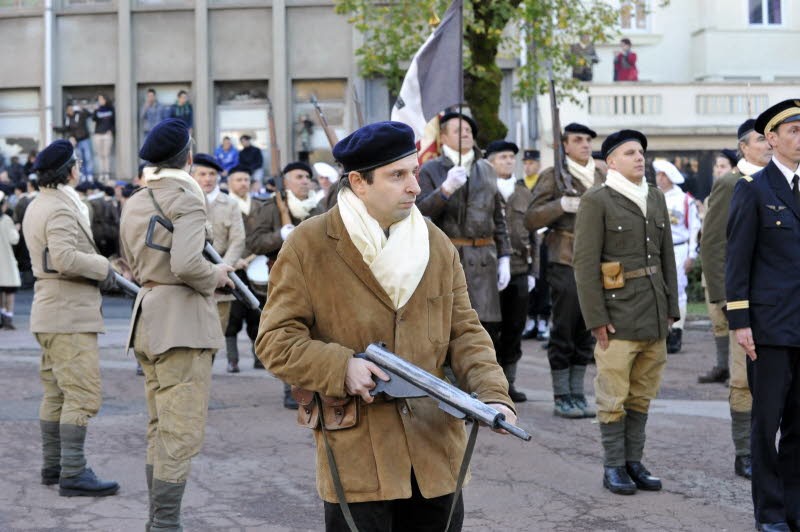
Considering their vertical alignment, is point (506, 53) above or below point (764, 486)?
above

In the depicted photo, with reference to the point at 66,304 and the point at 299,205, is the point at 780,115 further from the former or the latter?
the point at 299,205

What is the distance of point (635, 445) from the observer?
7527 millimetres

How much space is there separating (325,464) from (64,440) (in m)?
3.62

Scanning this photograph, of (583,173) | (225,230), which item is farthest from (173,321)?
(225,230)

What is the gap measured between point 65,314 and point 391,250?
383 centimetres

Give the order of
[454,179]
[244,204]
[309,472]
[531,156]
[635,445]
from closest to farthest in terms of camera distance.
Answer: [635,445], [309,472], [454,179], [244,204], [531,156]

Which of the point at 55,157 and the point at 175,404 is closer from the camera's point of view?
the point at 175,404

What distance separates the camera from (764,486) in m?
6.37

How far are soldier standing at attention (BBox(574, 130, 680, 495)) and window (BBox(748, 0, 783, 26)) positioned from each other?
28.7m

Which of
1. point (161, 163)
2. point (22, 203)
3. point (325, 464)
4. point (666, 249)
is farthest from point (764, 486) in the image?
point (22, 203)

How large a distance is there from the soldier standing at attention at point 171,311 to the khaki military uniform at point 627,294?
2.33m

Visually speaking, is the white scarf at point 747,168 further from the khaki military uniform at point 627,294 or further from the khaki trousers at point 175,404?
the khaki trousers at point 175,404

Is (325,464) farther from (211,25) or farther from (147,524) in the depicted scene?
(211,25)

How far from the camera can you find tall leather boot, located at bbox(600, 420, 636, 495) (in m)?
7.35
